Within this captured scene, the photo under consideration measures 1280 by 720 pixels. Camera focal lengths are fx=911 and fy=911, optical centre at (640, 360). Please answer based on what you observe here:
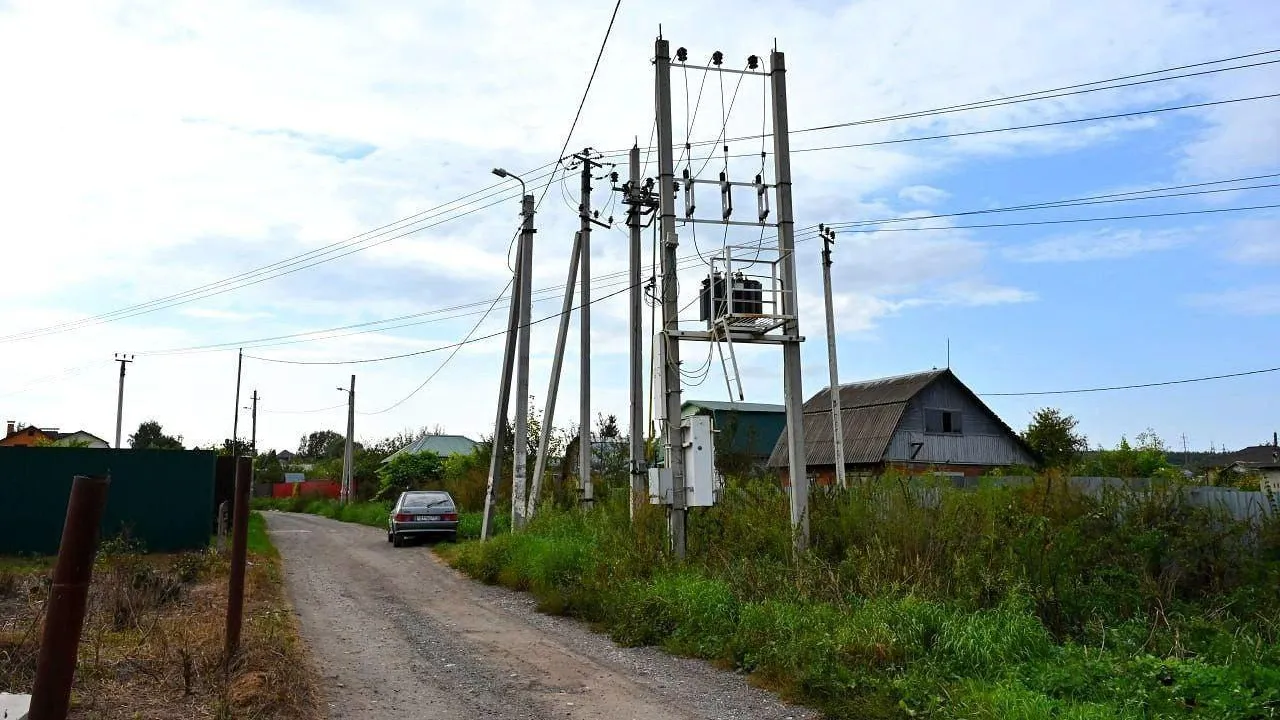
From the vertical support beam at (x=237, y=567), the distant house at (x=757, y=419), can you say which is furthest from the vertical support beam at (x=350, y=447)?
the vertical support beam at (x=237, y=567)

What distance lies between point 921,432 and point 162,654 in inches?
1228

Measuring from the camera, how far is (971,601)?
8414mm

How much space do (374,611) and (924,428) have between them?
26.7 metres

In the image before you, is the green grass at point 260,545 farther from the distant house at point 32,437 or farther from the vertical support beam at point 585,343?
the distant house at point 32,437

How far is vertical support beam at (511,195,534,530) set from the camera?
19.5m

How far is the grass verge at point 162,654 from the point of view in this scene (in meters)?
6.41

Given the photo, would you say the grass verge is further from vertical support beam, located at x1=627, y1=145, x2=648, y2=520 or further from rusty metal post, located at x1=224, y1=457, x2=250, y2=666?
vertical support beam, located at x1=627, y1=145, x2=648, y2=520

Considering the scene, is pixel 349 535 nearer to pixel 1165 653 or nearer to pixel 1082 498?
pixel 1082 498

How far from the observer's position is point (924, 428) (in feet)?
115

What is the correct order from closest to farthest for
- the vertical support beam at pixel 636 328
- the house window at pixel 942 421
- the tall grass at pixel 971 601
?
the tall grass at pixel 971 601
the vertical support beam at pixel 636 328
the house window at pixel 942 421

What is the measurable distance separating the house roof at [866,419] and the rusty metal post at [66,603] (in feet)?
104

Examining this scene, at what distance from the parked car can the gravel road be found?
26.4 ft

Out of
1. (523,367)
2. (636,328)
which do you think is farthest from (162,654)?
(523,367)

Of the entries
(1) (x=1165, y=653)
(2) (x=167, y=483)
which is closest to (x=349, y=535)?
(2) (x=167, y=483)
